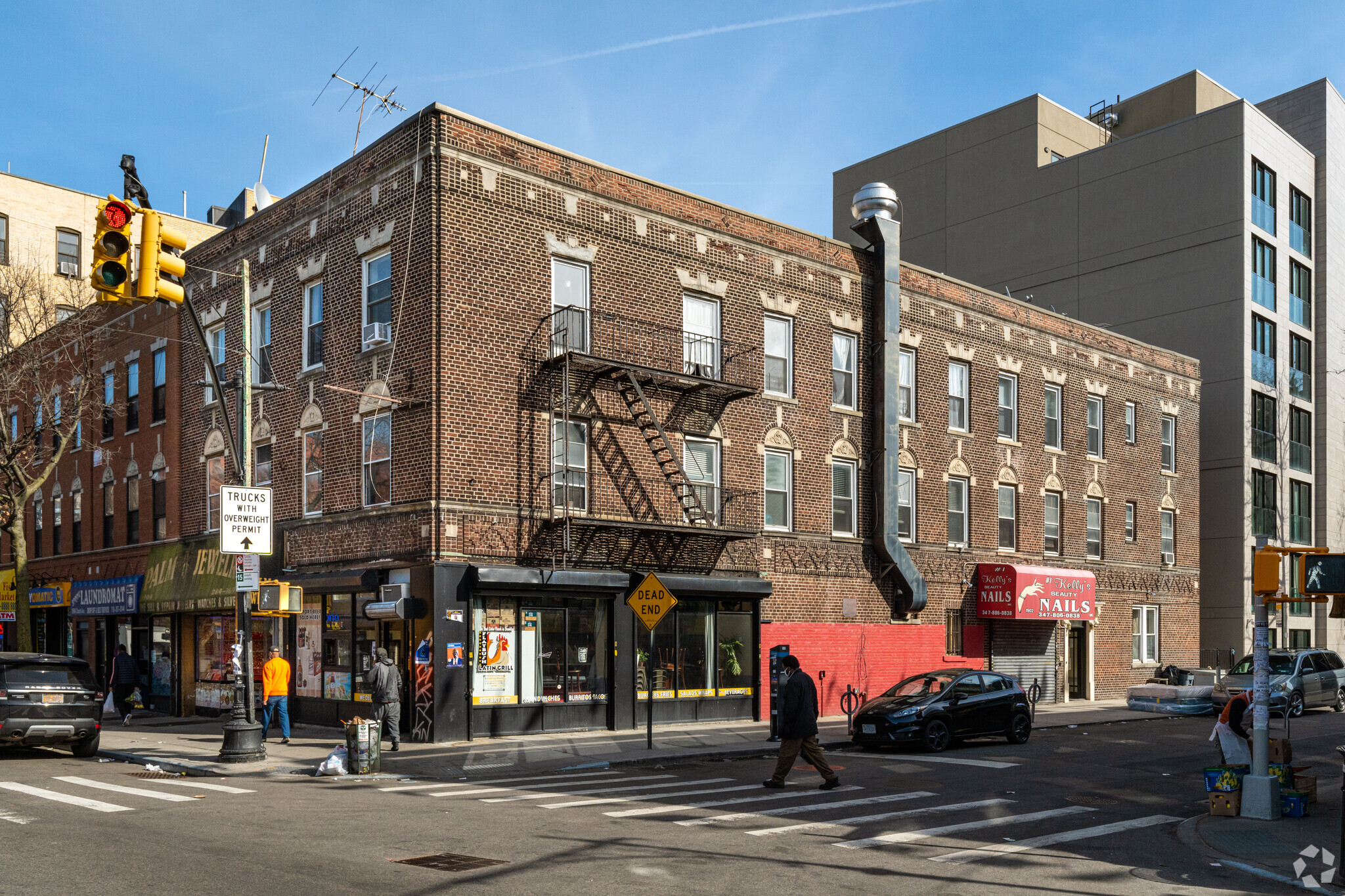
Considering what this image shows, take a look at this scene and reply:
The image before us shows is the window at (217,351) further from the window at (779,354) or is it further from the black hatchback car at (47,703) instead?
the window at (779,354)

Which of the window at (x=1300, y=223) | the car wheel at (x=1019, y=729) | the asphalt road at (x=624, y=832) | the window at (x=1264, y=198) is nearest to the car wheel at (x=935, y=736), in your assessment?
the car wheel at (x=1019, y=729)

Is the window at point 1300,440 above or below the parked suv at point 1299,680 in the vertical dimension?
above

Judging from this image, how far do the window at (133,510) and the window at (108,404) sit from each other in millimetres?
2135

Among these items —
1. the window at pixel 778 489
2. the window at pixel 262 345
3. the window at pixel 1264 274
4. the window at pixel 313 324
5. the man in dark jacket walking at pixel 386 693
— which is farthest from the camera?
the window at pixel 1264 274

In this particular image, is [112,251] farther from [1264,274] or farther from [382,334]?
[1264,274]

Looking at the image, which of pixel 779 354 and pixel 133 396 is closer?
pixel 779 354

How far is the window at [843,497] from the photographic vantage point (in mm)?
28172

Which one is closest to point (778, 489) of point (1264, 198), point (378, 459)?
point (378, 459)

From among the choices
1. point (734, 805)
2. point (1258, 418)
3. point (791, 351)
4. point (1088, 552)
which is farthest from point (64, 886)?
point (1258, 418)

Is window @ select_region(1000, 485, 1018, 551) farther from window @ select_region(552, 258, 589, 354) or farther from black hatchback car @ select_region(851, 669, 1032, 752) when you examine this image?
window @ select_region(552, 258, 589, 354)

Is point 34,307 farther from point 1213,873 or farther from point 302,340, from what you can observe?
point 1213,873

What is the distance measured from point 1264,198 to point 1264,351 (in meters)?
5.64

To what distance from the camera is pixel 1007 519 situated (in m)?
33.2

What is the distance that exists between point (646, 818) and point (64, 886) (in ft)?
18.8
